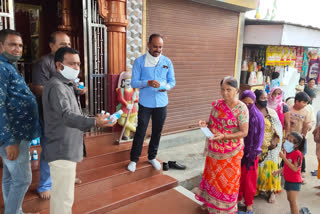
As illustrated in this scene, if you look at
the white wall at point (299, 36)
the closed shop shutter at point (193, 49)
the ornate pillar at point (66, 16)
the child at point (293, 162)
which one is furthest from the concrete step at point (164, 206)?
the white wall at point (299, 36)

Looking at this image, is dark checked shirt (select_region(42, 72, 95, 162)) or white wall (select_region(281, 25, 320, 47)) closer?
dark checked shirt (select_region(42, 72, 95, 162))

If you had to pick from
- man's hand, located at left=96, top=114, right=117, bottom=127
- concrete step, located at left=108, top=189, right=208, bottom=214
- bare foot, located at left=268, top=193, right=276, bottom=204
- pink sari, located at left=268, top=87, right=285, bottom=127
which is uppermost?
man's hand, located at left=96, top=114, right=117, bottom=127

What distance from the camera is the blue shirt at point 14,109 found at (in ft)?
6.95

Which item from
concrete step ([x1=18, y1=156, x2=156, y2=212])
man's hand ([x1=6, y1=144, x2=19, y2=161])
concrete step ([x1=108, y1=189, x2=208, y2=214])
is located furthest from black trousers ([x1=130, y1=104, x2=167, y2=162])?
man's hand ([x1=6, y1=144, x2=19, y2=161])

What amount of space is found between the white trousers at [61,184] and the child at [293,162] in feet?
8.35

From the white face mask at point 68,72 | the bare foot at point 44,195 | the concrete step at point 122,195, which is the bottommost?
the concrete step at point 122,195

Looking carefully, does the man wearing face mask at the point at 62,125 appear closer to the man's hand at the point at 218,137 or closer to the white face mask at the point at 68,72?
the white face mask at the point at 68,72

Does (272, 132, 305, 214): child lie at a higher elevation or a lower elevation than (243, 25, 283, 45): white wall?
lower

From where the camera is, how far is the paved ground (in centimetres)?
382

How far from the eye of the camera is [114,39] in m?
4.50

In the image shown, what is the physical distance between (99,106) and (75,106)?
2.57m

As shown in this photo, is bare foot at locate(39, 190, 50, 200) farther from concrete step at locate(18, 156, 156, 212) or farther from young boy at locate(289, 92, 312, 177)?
young boy at locate(289, 92, 312, 177)

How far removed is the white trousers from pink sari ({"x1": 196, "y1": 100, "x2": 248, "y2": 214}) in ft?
5.39

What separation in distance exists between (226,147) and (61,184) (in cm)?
181
